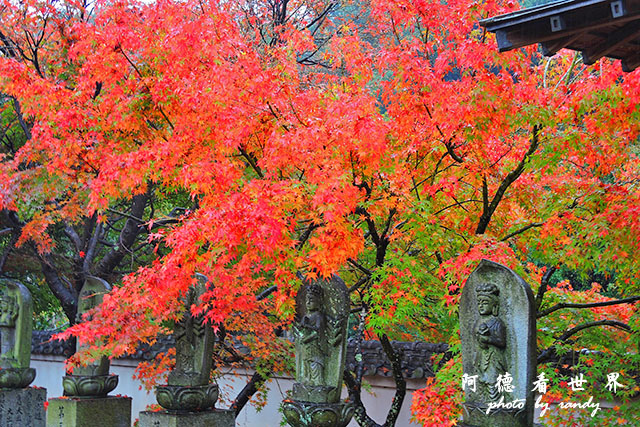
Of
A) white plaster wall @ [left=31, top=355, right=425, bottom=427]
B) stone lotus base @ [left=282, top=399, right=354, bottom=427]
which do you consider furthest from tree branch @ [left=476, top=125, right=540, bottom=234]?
white plaster wall @ [left=31, top=355, right=425, bottom=427]

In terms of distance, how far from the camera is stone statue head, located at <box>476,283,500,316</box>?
20.1 ft

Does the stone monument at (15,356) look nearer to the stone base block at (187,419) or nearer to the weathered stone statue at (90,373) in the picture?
the weathered stone statue at (90,373)

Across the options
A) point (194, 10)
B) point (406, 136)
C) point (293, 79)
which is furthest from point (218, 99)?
point (194, 10)

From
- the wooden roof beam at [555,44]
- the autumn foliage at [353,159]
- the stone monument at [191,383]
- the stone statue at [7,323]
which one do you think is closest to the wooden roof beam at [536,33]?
the wooden roof beam at [555,44]

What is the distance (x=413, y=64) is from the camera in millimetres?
8008

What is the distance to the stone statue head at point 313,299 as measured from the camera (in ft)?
24.5

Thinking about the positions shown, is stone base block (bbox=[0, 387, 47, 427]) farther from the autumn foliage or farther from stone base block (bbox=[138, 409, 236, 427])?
stone base block (bbox=[138, 409, 236, 427])

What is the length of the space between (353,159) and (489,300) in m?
2.56

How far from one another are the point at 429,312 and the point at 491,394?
4133 mm

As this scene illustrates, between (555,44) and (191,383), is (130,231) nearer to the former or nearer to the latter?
(191,383)

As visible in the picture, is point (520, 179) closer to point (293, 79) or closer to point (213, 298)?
point (293, 79)

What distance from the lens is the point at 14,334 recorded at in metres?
11.8

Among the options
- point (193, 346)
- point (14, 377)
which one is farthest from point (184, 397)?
point (14, 377)

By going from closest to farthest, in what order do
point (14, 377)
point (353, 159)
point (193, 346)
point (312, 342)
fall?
point (312, 342) < point (353, 159) < point (193, 346) < point (14, 377)
